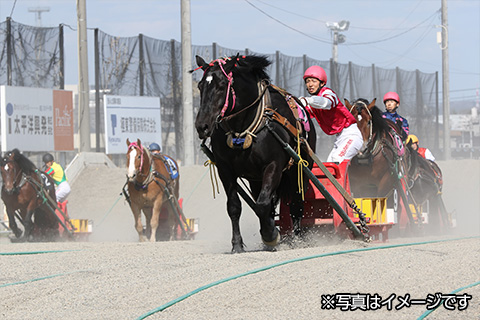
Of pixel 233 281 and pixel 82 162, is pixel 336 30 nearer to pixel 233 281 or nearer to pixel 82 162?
pixel 82 162

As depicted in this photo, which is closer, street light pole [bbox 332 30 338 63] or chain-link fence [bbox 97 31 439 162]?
chain-link fence [bbox 97 31 439 162]

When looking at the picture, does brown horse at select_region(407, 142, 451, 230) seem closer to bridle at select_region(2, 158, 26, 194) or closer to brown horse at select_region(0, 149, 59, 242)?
brown horse at select_region(0, 149, 59, 242)

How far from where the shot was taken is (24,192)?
18.5 meters

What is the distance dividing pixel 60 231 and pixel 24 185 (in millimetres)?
1768

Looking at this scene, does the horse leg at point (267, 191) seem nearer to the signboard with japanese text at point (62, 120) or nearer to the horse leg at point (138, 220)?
the horse leg at point (138, 220)

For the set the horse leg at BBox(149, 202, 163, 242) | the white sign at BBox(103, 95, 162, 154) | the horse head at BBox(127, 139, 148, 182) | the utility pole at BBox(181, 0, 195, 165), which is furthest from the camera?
the white sign at BBox(103, 95, 162, 154)

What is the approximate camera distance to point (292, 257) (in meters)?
9.24

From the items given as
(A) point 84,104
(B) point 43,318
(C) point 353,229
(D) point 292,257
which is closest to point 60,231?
(A) point 84,104

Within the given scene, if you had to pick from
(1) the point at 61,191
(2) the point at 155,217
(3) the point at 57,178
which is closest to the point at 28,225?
(1) the point at 61,191

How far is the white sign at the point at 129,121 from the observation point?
27719 mm

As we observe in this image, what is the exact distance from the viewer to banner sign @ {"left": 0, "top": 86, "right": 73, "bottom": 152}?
24.3m

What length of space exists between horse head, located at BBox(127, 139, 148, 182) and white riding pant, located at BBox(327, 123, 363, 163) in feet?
18.4

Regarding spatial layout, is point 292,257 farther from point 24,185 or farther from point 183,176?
point 183,176

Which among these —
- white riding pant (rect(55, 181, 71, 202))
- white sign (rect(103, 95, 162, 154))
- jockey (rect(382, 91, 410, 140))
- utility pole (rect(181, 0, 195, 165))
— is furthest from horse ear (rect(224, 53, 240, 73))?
white sign (rect(103, 95, 162, 154))
